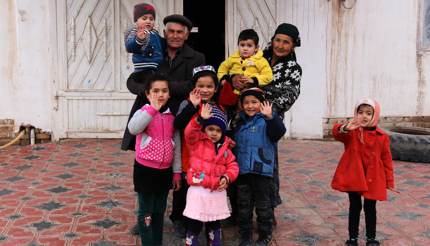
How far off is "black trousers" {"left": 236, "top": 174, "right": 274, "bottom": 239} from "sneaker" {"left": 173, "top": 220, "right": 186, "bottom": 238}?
537 millimetres

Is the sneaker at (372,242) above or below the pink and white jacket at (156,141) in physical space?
below

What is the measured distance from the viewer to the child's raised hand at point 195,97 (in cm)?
372

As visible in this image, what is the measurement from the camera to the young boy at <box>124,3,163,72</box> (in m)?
3.81

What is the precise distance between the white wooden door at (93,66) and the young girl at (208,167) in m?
4.42

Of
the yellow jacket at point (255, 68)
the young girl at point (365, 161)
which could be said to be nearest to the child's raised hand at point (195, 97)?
the yellow jacket at point (255, 68)

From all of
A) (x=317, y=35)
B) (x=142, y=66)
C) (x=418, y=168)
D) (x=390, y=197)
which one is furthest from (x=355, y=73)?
(x=142, y=66)

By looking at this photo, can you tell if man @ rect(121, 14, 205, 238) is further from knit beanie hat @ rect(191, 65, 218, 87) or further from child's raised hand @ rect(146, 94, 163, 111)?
child's raised hand @ rect(146, 94, 163, 111)

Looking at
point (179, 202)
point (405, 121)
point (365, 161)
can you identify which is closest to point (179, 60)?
point (179, 202)

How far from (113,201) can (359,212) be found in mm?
2434

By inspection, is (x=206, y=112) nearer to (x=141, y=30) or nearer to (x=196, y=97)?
(x=196, y=97)

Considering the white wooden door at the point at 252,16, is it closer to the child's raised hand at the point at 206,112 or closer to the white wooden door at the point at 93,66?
the white wooden door at the point at 93,66

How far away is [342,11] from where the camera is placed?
826 cm

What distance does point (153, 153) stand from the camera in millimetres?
3727

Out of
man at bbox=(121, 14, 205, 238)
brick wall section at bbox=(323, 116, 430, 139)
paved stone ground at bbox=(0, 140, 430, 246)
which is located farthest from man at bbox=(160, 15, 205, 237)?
brick wall section at bbox=(323, 116, 430, 139)
